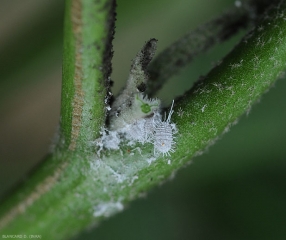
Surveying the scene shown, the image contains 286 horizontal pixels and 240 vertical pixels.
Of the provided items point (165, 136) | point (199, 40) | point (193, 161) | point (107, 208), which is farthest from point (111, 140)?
point (193, 161)

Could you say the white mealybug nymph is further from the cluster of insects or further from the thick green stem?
the thick green stem

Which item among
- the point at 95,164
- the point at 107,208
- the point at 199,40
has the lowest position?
the point at 107,208

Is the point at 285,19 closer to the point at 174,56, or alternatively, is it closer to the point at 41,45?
the point at 174,56

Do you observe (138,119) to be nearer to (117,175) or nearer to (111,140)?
(111,140)

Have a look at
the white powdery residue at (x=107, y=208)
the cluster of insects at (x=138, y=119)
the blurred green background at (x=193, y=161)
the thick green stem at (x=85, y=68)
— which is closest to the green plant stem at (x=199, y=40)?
the cluster of insects at (x=138, y=119)

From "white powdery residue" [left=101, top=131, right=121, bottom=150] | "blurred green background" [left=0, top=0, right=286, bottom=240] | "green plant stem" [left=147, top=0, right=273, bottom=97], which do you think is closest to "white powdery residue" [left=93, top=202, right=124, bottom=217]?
"white powdery residue" [left=101, top=131, right=121, bottom=150]

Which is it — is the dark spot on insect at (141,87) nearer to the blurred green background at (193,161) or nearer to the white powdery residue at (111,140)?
the white powdery residue at (111,140)
